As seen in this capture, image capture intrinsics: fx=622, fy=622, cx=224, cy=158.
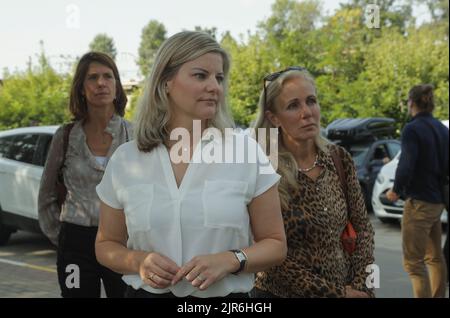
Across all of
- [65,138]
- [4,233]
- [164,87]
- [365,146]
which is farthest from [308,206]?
[365,146]

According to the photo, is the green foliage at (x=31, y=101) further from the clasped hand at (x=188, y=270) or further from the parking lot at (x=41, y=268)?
the clasped hand at (x=188, y=270)

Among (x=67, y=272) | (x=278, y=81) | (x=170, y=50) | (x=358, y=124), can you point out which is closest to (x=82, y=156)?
(x=67, y=272)

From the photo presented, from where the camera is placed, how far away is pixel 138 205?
1961mm

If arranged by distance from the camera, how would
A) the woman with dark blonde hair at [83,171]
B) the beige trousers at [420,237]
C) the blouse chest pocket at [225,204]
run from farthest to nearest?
1. the beige trousers at [420,237]
2. the woman with dark blonde hair at [83,171]
3. the blouse chest pocket at [225,204]

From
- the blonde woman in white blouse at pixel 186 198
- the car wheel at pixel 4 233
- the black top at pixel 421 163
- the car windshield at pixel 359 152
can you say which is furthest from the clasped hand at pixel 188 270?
the car windshield at pixel 359 152

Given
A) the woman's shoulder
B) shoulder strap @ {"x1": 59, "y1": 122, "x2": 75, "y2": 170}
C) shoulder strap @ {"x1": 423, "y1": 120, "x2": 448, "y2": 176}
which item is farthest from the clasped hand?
shoulder strap @ {"x1": 423, "y1": 120, "x2": 448, "y2": 176}

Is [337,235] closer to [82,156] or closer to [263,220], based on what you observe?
[263,220]

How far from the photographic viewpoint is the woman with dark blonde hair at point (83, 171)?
10.5 ft

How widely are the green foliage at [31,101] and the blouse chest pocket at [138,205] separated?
1031cm

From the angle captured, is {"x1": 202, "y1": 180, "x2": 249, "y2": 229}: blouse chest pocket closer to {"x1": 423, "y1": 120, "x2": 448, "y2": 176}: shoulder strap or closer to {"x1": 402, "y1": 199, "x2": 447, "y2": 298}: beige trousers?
{"x1": 402, "y1": 199, "x2": 447, "y2": 298}: beige trousers

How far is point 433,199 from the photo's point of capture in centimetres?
532

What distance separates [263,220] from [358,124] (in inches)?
439
